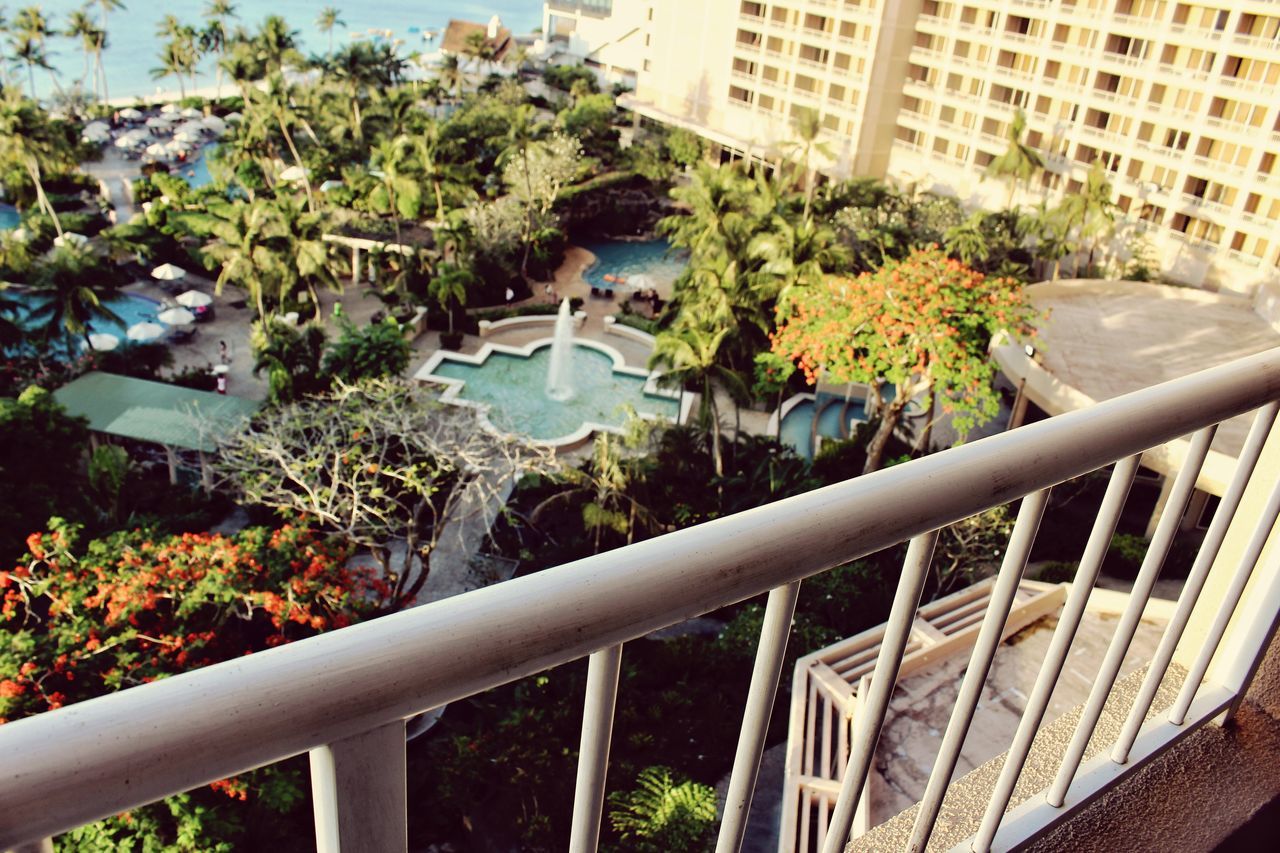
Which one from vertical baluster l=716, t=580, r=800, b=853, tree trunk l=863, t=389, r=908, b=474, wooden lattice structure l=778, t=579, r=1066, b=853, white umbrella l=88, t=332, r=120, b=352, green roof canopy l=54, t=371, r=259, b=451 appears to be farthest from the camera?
white umbrella l=88, t=332, r=120, b=352

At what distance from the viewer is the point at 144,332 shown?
21875 mm

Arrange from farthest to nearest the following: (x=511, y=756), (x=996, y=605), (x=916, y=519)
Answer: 1. (x=511, y=756)
2. (x=996, y=605)
3. (x=916, y=519)

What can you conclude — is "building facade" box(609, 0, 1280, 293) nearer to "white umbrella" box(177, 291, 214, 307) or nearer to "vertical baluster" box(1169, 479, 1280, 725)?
"white umbrella" box(177, 291, 214, 307)

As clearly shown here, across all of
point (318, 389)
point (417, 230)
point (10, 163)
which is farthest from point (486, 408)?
point (10, 163)

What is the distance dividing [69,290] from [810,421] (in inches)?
589

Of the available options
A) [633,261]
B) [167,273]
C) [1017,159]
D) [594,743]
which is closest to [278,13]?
[633,261]

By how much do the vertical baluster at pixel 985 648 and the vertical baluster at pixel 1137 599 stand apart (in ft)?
0.94

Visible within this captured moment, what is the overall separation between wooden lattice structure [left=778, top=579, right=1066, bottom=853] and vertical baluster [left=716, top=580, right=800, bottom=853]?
4.01 m

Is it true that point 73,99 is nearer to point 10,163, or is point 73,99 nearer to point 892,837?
point 10,163

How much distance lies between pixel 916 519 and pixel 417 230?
28.9 metres

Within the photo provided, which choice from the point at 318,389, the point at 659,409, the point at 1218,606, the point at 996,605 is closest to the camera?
the point at 996,605

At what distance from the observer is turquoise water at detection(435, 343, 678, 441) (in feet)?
61.8

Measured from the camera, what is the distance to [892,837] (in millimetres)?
1456

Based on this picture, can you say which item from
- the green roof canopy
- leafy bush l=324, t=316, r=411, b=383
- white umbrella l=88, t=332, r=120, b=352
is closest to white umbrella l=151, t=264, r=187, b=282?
white umbrella l=88, t=332, r=120, b=352
